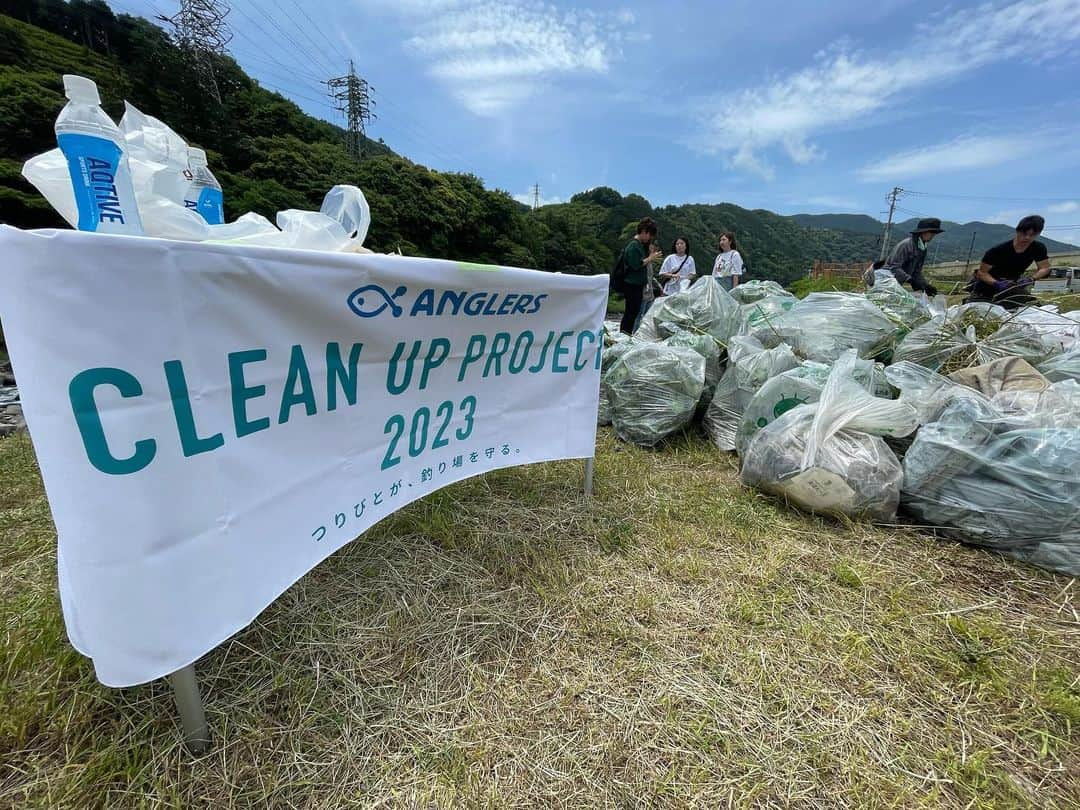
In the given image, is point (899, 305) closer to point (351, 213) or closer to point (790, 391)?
point (790, 391)

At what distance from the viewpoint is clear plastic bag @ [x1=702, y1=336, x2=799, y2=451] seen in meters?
3.02

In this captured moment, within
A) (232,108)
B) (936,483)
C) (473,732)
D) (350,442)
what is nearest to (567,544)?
(473,732)

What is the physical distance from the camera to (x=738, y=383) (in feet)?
10.2

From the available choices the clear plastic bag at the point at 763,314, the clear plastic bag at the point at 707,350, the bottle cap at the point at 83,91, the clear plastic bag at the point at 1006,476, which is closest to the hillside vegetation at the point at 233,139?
the clear plastic bag at the point at 763,314

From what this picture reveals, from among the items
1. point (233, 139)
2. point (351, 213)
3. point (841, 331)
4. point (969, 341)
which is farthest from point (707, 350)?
point (233, 139)

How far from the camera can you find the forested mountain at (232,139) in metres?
13.9

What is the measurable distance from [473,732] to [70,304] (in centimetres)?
130

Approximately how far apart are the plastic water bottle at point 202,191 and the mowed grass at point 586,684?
1.32 metres

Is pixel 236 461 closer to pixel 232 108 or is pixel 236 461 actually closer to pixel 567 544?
pixel 567 544

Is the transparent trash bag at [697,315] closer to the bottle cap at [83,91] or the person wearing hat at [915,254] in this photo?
the person wearing hat at [915,254]

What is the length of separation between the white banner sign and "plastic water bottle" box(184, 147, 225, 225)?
0.71 m

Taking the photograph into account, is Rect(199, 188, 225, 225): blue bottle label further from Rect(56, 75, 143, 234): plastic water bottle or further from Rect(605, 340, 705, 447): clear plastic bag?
Rect(605, 340, 705, 447): clear plastic bag

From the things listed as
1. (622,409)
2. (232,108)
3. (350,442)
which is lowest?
(622,409)

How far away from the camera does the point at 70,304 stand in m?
0.80
